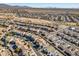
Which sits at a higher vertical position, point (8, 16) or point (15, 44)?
point (8, 16)

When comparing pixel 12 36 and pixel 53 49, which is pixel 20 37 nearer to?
pixel 12 36

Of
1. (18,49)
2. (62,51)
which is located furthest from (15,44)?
(62,51)

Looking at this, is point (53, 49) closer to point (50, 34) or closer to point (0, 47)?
point (50, 34)

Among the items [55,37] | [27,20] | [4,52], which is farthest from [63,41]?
[4,52]

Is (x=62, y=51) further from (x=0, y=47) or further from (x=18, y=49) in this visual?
(x=0, y=47)

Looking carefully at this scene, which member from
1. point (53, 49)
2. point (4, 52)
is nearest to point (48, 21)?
point (53, 49)

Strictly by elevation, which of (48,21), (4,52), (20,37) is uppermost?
(48,21)

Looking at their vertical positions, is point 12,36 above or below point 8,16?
below
